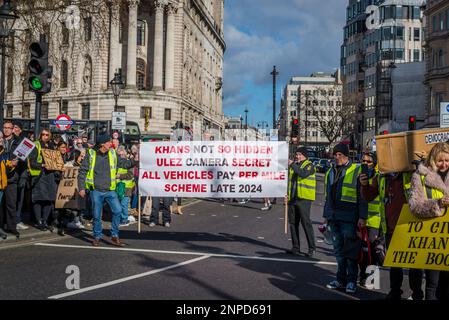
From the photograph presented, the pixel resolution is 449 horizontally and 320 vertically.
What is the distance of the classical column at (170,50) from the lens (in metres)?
68.6

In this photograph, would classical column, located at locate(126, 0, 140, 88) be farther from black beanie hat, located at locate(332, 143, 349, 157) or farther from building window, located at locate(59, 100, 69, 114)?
black beanie hat, located at locate(332, 143, 349, 157)

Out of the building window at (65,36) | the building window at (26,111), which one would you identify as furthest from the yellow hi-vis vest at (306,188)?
the building window at (26,111)

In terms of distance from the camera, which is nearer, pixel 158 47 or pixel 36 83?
pixel 36 83

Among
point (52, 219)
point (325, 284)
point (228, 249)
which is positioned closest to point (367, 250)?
point (325, 284)

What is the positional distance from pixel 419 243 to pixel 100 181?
663cm

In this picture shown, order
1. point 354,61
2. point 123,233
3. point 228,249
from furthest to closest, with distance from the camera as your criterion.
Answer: point 354,61 → point 123,233 → point 228,249

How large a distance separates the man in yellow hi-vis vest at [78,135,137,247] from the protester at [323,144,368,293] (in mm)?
4626

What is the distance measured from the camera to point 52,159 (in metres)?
12.9

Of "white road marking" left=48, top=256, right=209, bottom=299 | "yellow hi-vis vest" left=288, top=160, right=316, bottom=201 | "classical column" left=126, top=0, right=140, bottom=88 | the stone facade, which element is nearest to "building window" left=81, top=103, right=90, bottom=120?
the stone facade

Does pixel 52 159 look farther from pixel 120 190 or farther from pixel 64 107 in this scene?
pixel 64 107

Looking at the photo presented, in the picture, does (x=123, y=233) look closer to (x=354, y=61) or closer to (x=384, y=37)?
(x=384, y=37)

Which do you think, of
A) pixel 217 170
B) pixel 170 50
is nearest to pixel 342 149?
pixel 217 170

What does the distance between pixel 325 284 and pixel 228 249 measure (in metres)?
3.20
